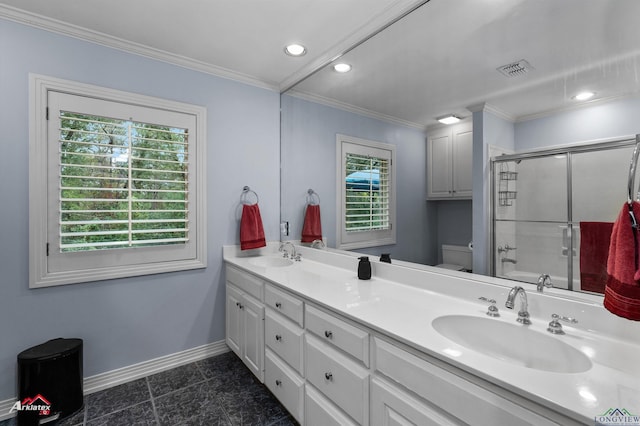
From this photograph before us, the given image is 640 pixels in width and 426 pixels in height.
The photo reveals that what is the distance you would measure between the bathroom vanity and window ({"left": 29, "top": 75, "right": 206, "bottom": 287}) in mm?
868

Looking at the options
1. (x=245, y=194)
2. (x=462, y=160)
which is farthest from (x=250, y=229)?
(x=462, y=160)

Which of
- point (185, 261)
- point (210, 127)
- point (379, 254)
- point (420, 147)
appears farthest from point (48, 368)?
point (420, 147)

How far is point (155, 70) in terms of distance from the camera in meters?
2.25

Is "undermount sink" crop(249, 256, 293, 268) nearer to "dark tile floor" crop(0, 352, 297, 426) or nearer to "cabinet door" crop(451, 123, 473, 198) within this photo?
"dark tile floor" crop(0, 352, 297, 426)

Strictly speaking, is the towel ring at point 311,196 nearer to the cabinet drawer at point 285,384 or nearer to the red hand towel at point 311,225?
the red hand towel at point 311,225

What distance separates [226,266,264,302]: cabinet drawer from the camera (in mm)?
1986

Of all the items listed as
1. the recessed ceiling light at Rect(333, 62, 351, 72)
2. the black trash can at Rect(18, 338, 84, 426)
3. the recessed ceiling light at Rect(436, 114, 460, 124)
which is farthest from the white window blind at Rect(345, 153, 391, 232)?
the black trash can at Rect(18, 338, 84, 426)

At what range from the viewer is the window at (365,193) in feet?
6.30

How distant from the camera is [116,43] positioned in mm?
2068

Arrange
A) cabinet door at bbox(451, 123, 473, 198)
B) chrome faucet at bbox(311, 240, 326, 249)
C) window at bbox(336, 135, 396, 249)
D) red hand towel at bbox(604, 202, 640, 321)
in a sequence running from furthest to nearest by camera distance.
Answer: chrome faucet at bbox(311, 240, 326, 249) < window at bbox(336, 135, 396, 249) < cabinet door at bbox(451, 123, 473, 198) < red hand towel at bbox(604, 202, 640, 321)

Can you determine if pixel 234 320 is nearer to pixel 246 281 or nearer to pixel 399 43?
pixel 246 281

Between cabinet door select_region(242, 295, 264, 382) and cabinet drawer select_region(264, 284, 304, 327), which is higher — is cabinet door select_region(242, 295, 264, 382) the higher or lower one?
the lower one

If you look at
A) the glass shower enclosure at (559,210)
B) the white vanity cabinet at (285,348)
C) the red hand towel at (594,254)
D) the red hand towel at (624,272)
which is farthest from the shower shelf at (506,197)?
the white vanity cabinet at (285,348)

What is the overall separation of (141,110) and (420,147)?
1.98m
